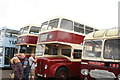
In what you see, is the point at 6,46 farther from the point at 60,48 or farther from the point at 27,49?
the point at 60,48

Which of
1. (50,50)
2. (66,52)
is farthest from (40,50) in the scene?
(66,52)

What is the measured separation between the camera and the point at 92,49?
22.3 feet

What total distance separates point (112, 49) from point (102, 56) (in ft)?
1.60

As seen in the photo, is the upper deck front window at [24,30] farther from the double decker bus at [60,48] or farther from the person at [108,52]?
the person at [108,52]

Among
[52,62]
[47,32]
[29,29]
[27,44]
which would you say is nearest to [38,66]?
[52,62]

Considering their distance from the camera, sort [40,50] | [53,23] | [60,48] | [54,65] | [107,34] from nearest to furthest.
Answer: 1. [107,34]
2. [54,65]
3. [53,23]
4. [60,48]
5. [40,50]

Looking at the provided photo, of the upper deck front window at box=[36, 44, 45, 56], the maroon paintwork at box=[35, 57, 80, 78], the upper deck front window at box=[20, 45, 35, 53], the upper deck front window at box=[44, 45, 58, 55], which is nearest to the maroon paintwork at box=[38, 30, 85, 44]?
the upper deck front window at box=[44, 45, 58, 55]

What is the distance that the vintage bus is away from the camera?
583cm

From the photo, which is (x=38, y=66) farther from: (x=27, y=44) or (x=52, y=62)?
(x=27, y=44)

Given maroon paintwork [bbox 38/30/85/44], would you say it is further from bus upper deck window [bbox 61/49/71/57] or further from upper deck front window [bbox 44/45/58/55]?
bus upper deck window [bbox 61/49/71/57]

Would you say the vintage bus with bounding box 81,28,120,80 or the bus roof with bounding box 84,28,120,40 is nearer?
the vintage bus with bounding box 81,28,120,80

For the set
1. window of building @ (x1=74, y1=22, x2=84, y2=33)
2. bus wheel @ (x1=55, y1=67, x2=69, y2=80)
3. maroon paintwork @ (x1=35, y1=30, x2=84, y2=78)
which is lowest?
bus wheel @ (x1=55, y1=67, x2=69, y2=80)

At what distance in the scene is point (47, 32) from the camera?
33.3 feet

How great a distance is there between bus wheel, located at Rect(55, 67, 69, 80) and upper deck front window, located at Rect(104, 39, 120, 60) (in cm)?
340
